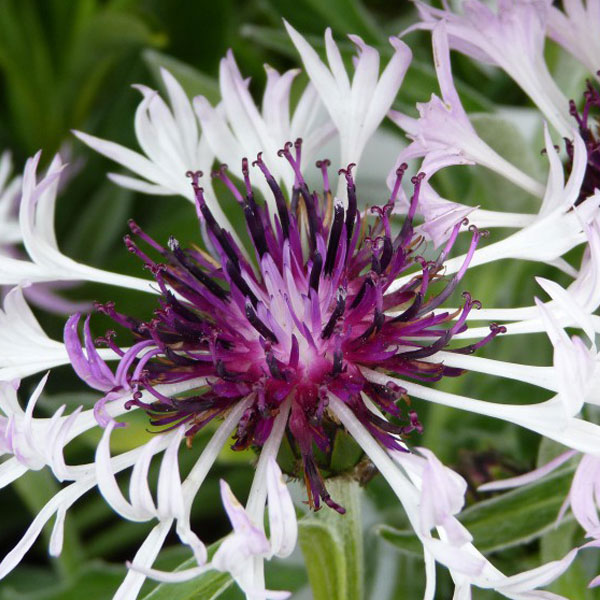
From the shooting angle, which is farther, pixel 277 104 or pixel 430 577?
pixel 277 104

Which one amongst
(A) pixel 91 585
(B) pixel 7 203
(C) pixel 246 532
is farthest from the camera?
(B) pixel 7 203

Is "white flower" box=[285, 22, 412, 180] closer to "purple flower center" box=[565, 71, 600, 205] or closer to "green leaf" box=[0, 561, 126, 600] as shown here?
"purple flower center" box=[565, 71, 600, 205]

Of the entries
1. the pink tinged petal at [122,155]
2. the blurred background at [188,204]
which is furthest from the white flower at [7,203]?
the pink tinged petal at [122,155]

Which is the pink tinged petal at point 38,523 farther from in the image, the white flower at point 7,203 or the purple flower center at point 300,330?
the white flower at point 7,203

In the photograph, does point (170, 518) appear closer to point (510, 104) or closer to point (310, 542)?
point (310, 542)

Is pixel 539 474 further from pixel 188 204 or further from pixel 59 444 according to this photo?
pixel 188 204

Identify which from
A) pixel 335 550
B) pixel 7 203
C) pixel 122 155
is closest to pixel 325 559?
pixel 335 550

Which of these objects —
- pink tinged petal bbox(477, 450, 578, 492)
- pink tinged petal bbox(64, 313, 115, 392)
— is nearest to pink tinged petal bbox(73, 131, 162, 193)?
pink tinged petal bbox(64, 313, 115, 392)
